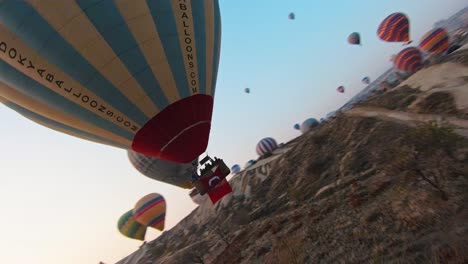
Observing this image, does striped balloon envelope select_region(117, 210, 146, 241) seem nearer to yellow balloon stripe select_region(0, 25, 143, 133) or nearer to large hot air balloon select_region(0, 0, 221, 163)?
large hot air balloon select_region(0, 0, 221, 163)

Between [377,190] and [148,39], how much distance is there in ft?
40.0

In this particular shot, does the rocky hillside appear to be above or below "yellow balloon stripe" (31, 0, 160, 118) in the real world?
below

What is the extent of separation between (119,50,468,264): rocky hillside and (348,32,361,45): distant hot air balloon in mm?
28163

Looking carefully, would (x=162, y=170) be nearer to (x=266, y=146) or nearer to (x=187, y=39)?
(x=187, y=39)

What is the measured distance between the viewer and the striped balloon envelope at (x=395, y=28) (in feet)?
175

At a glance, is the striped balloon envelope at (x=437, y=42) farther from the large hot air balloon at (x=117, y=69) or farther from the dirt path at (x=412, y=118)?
the large hot air balloon at (x=117, y=69)

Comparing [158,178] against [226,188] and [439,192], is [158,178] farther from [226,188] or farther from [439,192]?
[439,192]

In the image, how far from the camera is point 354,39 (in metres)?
66.2

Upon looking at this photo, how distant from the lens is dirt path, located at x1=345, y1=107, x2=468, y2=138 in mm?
19906

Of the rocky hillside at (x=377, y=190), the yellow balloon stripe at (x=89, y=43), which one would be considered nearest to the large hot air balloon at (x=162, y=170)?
the rocky hillside at (x=377, y=190)

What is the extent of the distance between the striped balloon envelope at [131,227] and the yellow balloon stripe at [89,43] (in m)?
35.8

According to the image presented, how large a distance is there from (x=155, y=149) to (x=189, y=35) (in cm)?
420

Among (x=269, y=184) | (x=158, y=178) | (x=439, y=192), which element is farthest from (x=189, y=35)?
(x=269, y=184)

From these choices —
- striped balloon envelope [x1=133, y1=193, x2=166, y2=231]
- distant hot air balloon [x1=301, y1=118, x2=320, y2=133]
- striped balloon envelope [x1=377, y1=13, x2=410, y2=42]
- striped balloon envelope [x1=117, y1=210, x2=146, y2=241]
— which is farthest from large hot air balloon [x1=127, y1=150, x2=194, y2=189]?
distant hot air balloon [x1=301, y1=118, x2=320, y2=133]
